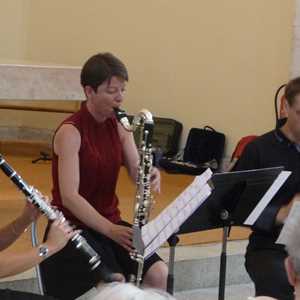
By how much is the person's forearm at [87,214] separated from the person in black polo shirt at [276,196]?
630 mm

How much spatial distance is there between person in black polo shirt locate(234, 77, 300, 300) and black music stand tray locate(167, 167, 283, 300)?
0.48ft

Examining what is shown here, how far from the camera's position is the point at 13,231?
2.76m

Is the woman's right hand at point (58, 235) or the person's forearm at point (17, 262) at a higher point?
the woman's right hand at point (58, 235)

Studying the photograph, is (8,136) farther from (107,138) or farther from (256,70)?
(107,138)

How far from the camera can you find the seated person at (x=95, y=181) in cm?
307

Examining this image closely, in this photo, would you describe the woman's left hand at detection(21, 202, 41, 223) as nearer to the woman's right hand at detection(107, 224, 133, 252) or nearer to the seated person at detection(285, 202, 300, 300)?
the woman's right hand at detection(107, 224, 133, 252)

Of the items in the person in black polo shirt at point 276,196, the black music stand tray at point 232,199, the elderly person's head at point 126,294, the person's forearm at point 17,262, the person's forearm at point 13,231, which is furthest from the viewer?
the person in black polo shirt at point 276,196

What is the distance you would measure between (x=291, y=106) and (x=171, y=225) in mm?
908

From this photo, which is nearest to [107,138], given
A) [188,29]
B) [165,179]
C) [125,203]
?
[125,203]

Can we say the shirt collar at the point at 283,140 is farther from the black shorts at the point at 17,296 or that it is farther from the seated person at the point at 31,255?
the black shorts at the point at 17,296

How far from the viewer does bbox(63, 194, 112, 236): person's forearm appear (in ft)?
10.0

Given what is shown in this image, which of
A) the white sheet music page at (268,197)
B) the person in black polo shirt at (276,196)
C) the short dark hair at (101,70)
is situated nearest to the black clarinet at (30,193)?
the short dark hair at (101,70)

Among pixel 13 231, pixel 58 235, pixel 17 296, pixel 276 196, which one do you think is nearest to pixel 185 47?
pixel 276 196

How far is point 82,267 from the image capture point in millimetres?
3062
